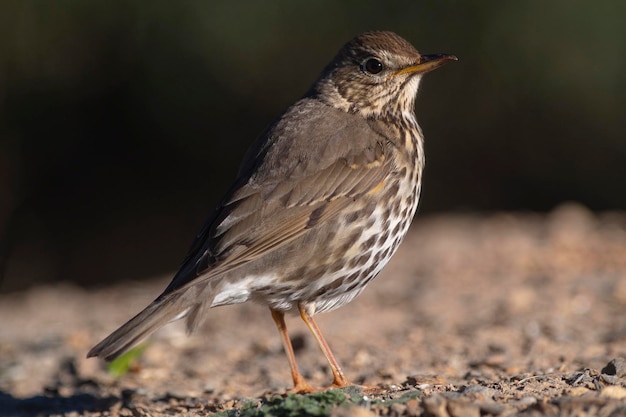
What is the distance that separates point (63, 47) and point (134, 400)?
863 cm

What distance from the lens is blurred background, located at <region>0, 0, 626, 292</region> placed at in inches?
556

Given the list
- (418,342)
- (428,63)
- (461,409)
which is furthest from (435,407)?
(418,342)

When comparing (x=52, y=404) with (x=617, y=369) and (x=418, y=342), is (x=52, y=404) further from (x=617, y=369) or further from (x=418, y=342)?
(x=617, y=369)

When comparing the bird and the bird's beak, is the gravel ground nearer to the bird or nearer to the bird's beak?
the bird

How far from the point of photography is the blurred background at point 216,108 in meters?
14.1

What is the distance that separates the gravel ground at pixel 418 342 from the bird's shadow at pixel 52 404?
0.06 ft

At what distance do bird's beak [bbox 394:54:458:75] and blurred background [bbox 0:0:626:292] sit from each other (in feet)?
23.3

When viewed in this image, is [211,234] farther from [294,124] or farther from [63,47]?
[63,47]

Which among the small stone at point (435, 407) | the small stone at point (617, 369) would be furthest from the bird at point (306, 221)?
the small stone at point (435, 407)

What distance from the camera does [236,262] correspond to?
5.83 metres

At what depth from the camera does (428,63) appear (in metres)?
6.85

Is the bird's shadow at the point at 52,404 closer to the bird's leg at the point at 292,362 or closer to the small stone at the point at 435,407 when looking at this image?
the bird's leg at the point at 292,362

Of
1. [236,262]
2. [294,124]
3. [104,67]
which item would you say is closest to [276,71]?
[104,67]

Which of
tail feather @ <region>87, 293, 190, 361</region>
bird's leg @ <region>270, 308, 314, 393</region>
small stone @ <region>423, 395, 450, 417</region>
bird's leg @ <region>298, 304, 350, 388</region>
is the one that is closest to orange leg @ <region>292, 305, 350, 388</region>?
bird's leg @ <region>298, 304, 350, 388</region>
